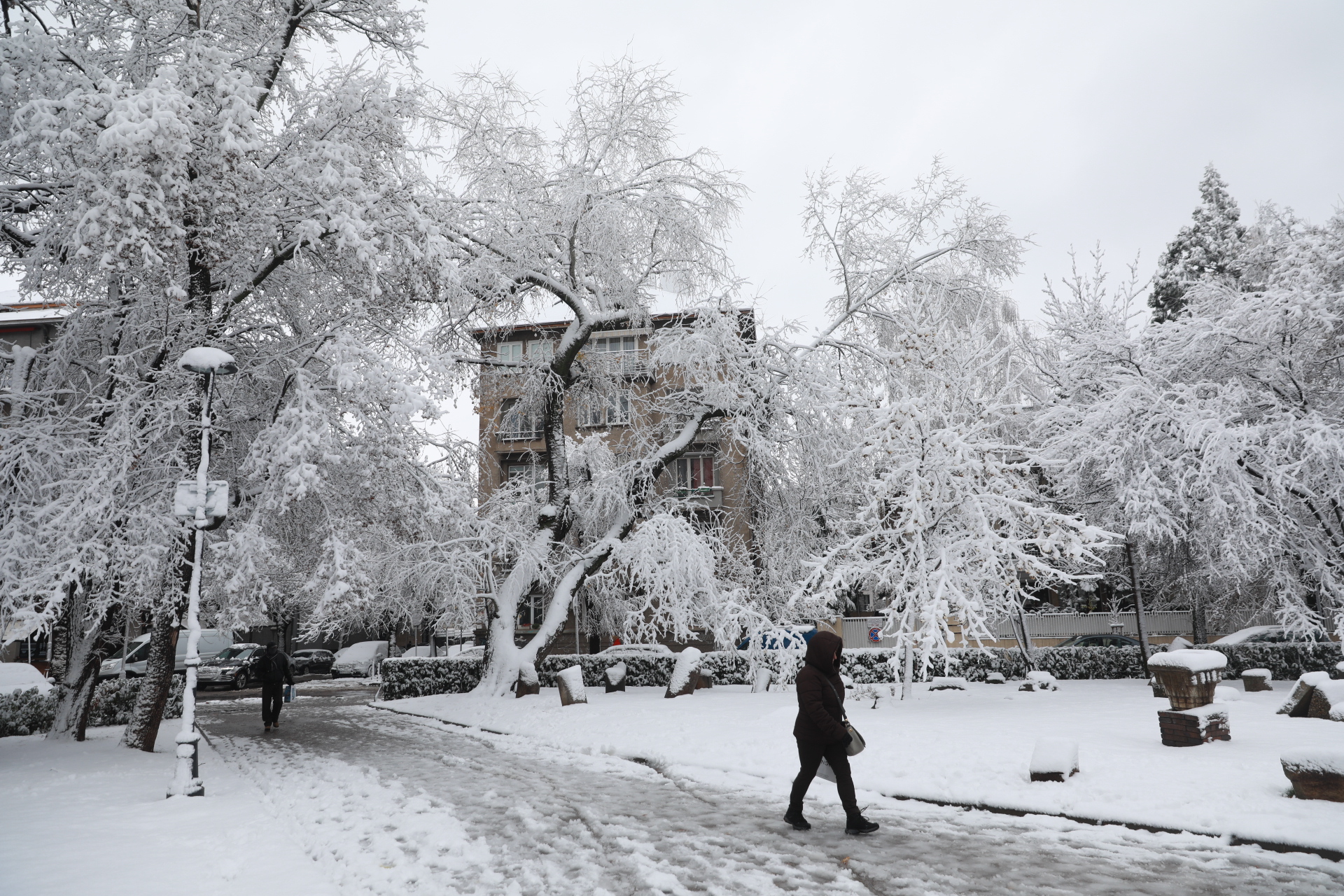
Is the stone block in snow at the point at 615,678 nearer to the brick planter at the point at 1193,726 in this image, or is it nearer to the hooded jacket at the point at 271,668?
the hooded jacket at the point at 271,668

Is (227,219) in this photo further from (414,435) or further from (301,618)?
(301,618)

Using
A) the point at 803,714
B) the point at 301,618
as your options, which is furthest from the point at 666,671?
the point at 301,618

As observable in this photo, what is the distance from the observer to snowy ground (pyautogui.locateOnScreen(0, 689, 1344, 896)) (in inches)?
226

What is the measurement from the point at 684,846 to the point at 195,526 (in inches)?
→ 261

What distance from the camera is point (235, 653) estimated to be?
108ft

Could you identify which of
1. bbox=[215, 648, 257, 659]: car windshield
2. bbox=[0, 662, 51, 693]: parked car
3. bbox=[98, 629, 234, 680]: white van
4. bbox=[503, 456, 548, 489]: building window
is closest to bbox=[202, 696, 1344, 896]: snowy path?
bbox=[0, 662, 51, 693]: parked car

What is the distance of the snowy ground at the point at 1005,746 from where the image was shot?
733 cm

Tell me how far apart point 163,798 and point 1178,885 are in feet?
31.4

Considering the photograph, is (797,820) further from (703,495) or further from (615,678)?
(703,495)

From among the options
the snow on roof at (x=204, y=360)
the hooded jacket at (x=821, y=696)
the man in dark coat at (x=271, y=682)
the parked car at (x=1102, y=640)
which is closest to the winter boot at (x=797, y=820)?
the hooded jacket at (x=821, y=696)

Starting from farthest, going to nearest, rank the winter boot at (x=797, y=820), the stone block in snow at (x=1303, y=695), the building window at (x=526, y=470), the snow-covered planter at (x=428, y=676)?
the building window at (x=526, y=470) → the snow-covered planter at (x=428, y=676) → the stone block in snow at (x=1303, y=695) → the winter boot at (x=797, y=820)

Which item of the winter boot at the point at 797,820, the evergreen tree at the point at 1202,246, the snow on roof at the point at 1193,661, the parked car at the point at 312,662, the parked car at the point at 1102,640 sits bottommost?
the parked car at the point at 312,662

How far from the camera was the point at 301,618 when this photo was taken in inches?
1724

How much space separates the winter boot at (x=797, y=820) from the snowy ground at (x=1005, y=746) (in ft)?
6.27
